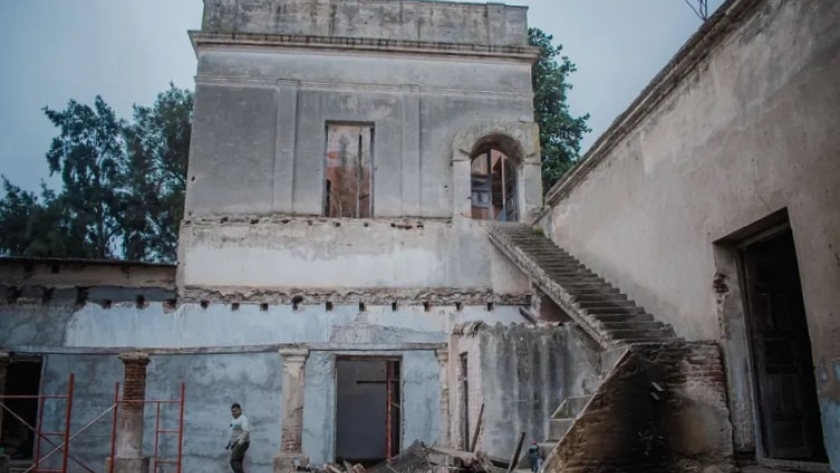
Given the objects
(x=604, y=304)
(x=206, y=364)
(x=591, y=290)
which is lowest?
(x=206, y=364)

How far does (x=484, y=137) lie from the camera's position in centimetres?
1662

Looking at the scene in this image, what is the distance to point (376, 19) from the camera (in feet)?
56.5

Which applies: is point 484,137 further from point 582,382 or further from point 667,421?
point 667,421

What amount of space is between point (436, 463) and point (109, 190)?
19.6 m

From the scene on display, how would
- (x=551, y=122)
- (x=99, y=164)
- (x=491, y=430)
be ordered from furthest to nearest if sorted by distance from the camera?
(x=99, y=164) < (x=551, y=122) < (x=491, y=430)

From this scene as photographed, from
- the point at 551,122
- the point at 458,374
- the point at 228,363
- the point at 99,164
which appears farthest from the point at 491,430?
the point at 99,164

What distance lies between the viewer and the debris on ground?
8141 millimetres

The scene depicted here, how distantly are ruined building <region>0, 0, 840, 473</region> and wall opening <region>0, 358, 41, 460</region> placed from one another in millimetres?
84

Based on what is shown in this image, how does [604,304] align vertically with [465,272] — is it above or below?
below

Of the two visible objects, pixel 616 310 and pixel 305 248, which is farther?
pixel 305 248

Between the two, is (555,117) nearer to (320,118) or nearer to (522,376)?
(320,118)

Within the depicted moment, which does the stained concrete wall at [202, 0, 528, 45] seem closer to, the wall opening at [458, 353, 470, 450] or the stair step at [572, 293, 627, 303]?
the stair step at [572, 293, 627, 303]

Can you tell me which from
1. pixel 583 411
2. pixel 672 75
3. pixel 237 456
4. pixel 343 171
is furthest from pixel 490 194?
pixel 583 411

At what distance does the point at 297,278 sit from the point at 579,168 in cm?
653
